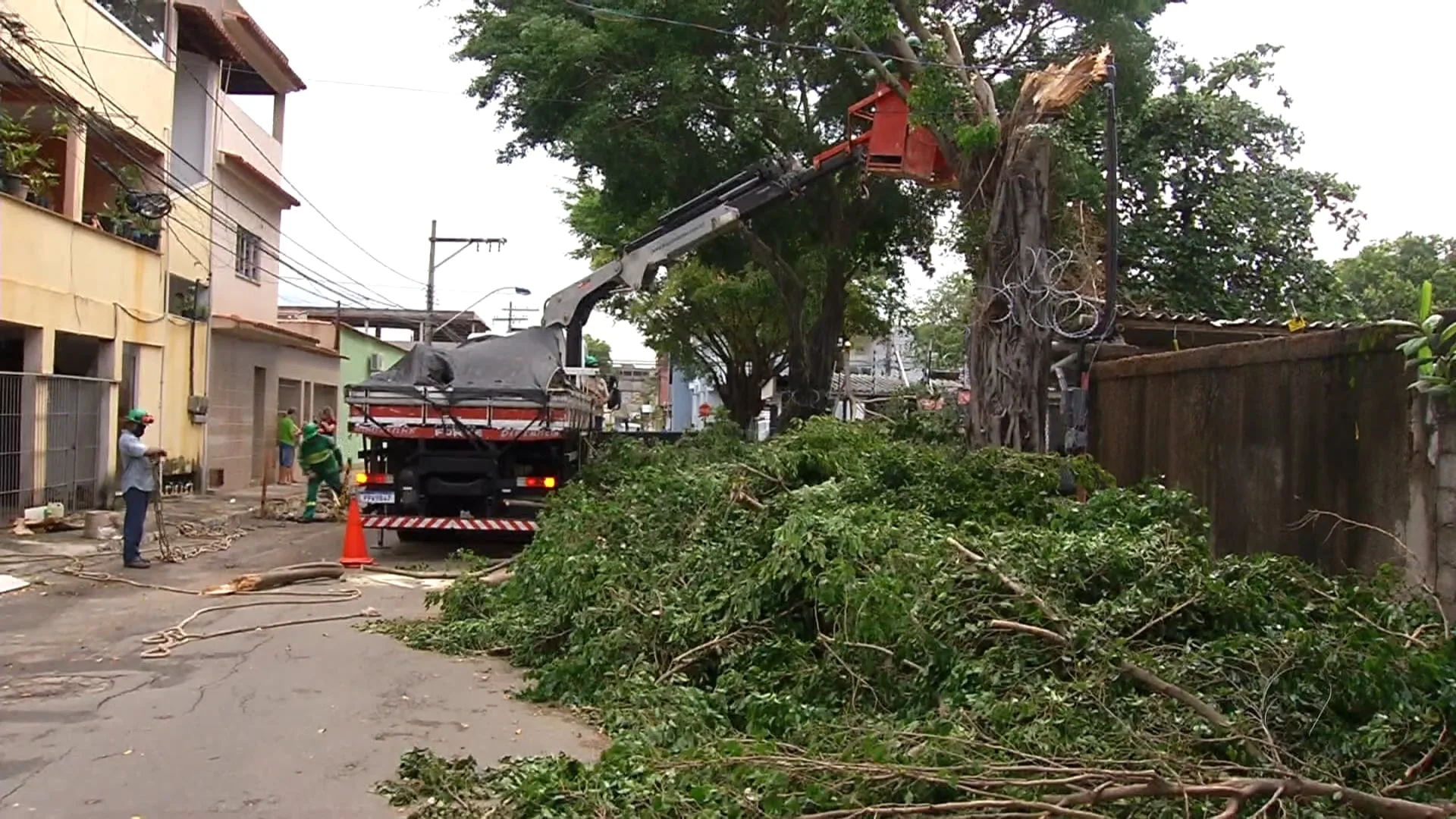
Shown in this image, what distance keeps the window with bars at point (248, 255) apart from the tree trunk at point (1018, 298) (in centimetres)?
1719

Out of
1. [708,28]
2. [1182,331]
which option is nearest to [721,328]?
[708,28]

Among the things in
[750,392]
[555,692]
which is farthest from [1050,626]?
[750,392]

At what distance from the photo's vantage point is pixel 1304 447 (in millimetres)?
7938

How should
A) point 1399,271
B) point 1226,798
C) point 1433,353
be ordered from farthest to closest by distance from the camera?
point 1399,271 < point 1433,353 < point 1226,798

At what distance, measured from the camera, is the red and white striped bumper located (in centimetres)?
1292

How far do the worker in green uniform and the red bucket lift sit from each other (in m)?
8.98

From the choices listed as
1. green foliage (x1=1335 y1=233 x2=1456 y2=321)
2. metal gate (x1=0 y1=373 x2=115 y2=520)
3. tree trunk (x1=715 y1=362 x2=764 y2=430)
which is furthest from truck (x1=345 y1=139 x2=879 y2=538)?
tree trunk (x1=715 y1=362 x2=764 y2=430)

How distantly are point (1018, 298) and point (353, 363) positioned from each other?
91.6 ft

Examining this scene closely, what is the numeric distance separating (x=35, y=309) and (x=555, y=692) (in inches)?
465

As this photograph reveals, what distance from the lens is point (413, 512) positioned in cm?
1323

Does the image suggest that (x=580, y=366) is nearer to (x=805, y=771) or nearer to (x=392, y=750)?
(x=392, y=750)

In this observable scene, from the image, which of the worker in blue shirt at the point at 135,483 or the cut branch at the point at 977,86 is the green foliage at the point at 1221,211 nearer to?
the cut branch at the point at 977,86

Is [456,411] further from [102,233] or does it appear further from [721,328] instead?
[721,328]

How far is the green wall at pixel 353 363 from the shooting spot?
33.9m
